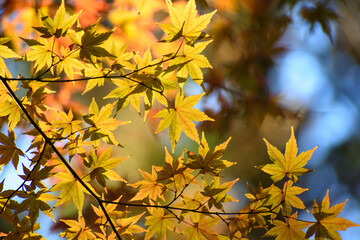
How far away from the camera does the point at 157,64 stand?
0.65 metres

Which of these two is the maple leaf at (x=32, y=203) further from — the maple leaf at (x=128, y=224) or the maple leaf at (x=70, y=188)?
the maple leaf at (x=128, y=224)

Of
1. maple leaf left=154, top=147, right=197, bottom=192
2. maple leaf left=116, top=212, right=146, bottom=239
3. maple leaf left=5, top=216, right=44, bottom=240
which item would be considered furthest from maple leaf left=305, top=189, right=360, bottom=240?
maple leaf left=5, top=216, right=44, bottom=240

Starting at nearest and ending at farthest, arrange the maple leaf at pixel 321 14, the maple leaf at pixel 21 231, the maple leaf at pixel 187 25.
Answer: the maple leaf at pixel 187 25 < the maple leaf at pixel 21 231 < the maple leaf at pixel 321 14

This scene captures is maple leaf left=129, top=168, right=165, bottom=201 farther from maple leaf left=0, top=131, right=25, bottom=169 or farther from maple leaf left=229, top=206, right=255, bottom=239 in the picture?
maple leaf left=0, top=131, right=25, bottom=169

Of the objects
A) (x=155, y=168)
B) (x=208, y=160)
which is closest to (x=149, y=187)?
(x=155, y=168)

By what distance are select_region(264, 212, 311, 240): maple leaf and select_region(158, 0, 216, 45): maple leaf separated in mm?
417

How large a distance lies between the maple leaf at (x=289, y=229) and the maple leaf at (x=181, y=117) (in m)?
0.25

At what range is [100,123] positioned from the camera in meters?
0.71

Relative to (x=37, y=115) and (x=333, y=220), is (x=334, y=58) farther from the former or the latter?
(x=37, y=115)

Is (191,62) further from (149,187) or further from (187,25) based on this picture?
(149,187)

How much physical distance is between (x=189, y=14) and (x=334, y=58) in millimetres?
1988

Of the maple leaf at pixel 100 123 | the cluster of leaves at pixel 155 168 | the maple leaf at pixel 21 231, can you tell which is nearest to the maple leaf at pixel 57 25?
the cluster of leaves at pixel 155 168

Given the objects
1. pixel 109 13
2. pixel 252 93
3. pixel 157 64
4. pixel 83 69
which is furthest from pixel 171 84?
pixel 252 93

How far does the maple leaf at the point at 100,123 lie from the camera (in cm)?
70
